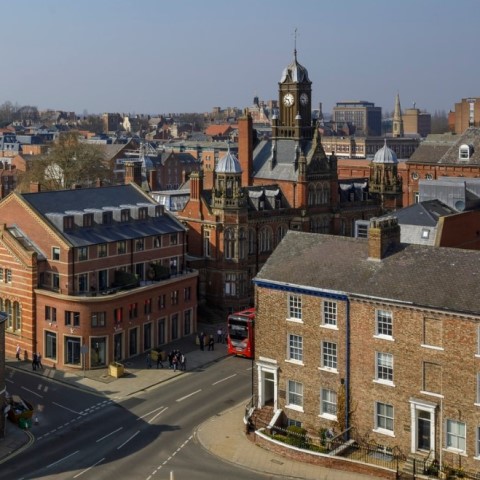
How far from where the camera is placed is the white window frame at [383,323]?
47.1 m

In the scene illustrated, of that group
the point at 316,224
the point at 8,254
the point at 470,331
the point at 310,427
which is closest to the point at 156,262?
the point at 8,254

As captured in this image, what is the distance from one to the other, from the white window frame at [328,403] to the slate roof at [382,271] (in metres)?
6.27

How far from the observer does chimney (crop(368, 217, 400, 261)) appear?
49094 millimetres

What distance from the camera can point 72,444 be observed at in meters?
50.8

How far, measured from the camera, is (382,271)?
4862 centimetres

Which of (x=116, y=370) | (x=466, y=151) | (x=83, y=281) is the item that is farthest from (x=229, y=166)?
(x=466, y=151)

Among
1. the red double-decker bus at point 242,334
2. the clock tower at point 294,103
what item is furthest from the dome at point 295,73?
the red double-decker bus at point 242,334

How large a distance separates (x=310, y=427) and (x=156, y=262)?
97.2ft

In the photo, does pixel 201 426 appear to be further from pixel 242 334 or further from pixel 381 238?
pixel 381 238

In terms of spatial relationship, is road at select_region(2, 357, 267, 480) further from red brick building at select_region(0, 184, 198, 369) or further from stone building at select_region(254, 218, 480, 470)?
stone building at select_region(254, 218, 480, 470)

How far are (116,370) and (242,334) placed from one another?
11310 millimetres

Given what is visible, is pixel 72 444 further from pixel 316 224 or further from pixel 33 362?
pixel 316 224

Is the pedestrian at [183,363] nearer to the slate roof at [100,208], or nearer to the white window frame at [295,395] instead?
the slate roof at [100,208]

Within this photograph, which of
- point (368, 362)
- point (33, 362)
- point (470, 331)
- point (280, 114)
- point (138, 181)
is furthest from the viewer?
point (280, 114)
